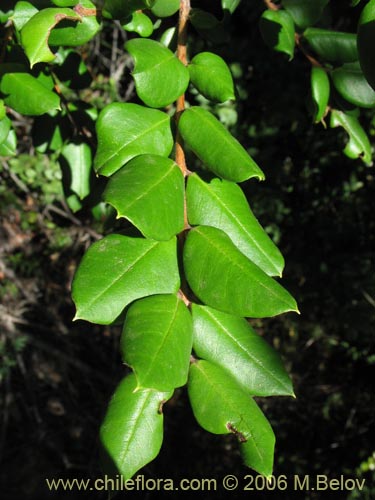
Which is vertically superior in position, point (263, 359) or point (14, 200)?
point (263, 359)

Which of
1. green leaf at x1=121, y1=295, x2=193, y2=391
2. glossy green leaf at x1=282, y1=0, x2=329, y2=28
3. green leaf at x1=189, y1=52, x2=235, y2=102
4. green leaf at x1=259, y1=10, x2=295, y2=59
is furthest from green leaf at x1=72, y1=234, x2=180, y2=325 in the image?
glossy green leaf at x1=282, y1=0, x2=329, y2=28

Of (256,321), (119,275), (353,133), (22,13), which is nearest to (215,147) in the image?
(119,275)

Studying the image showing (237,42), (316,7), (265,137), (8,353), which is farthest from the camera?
(8,353)

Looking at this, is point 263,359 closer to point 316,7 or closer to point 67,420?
point 316,7

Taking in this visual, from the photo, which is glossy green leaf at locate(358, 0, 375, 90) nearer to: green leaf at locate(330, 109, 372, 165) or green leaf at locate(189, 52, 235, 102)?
green leaf at locate(189, 52, 235, 102)

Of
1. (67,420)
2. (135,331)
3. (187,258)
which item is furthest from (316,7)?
(67,420)

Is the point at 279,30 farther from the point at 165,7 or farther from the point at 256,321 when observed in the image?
the point at 256,321

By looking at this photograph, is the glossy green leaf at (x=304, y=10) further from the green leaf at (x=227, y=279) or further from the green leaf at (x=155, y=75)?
the green leaf at (x=227, y=279)
